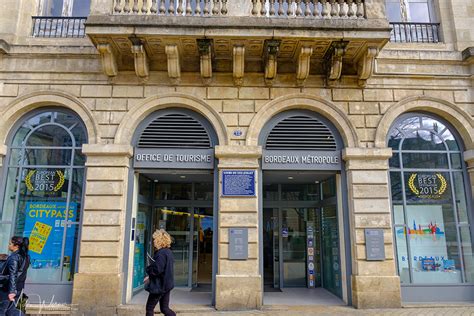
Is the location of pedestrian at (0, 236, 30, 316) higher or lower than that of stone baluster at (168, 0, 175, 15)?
lower

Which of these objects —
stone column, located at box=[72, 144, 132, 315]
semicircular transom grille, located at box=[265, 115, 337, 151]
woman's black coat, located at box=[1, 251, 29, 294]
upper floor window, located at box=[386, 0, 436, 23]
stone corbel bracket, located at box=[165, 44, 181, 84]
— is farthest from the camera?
upper floor window, located at box=[386, 0, 436, 23]

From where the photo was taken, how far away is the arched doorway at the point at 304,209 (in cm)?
850

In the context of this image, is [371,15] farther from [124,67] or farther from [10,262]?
[10,262]

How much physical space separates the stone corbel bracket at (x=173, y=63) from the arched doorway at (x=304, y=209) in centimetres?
252

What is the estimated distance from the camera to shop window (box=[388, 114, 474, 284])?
837 cm

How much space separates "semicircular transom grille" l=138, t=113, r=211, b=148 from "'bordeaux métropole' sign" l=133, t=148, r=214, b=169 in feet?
0.51

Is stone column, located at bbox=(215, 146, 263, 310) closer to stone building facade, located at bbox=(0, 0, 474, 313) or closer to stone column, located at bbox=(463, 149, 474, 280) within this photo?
stone building facade, located at bbox=(0, 0, 474, 313)

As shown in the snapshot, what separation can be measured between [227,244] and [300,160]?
266cm

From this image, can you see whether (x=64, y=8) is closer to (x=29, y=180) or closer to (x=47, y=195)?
(x=29, y=180)

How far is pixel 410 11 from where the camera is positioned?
966 cm

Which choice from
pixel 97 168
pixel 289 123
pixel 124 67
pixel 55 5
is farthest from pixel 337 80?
pixel 55 5

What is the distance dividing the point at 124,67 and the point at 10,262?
5016 mm

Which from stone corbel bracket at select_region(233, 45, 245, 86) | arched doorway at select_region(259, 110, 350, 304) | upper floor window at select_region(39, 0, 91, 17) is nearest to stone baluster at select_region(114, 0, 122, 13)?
upper floor window at select_region(39, 0, 91, 17)

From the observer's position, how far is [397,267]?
8.18m
